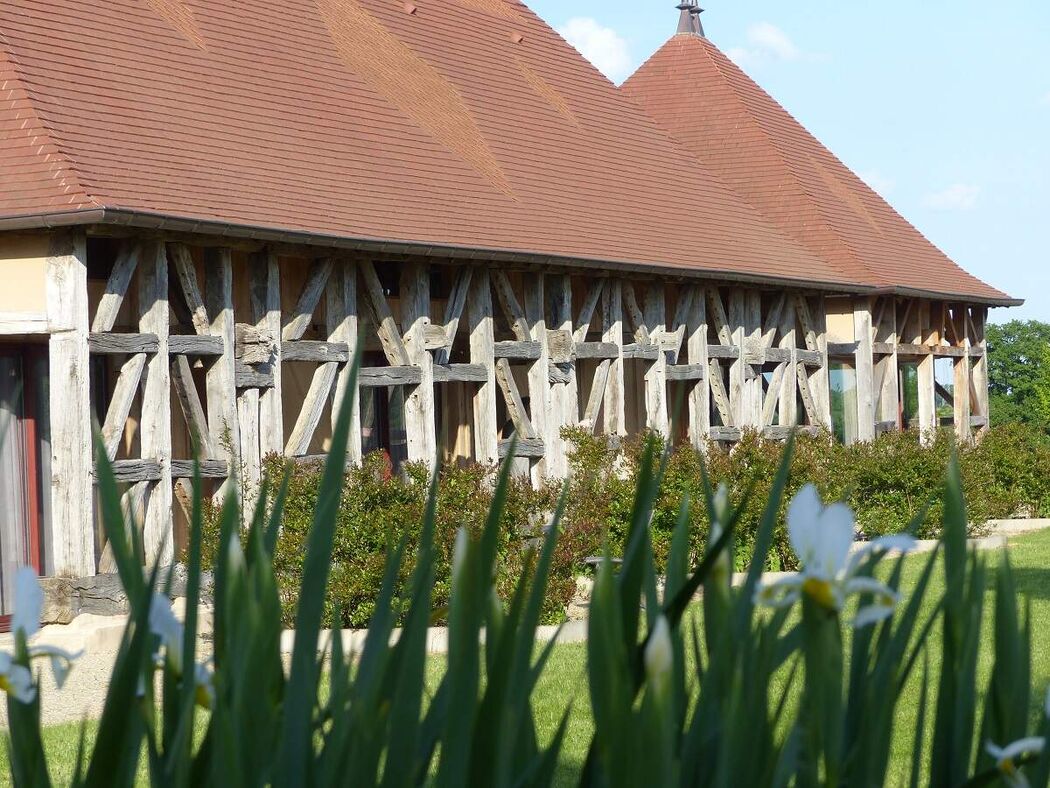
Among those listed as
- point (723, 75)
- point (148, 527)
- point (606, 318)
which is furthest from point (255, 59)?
point (723, 75)

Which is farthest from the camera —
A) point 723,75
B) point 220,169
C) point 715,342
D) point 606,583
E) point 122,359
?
point 723,75

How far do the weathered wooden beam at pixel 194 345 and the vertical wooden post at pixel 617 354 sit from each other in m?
5.46

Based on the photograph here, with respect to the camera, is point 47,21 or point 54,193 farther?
point 47,21

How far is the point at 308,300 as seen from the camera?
480 inches

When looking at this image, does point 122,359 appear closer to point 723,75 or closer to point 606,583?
point 606,583

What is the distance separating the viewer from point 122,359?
10.8m

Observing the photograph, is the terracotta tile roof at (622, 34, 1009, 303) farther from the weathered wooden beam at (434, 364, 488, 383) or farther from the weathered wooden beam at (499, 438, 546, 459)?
the weathered wooden beam at (434, 364, 488, 383)

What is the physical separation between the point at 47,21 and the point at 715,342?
345 inches

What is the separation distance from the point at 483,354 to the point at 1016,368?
30.2 metres

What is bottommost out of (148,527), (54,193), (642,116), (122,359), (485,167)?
(148,527)

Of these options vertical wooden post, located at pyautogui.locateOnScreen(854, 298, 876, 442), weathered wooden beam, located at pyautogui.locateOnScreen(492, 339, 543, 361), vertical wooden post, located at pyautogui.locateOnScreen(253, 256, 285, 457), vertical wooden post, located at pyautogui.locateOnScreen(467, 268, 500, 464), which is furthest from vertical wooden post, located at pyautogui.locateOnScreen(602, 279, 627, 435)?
vertical wooden post, located at pyautogui.locateOnScreen(854, 298, 876, 442)

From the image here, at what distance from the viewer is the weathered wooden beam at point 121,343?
10172mm

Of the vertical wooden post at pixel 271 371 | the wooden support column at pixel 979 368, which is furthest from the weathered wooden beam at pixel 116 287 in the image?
the wooden support column at pixel 979 368

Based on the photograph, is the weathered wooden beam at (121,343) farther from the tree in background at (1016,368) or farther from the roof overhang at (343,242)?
the tree in background at (1016,368)
